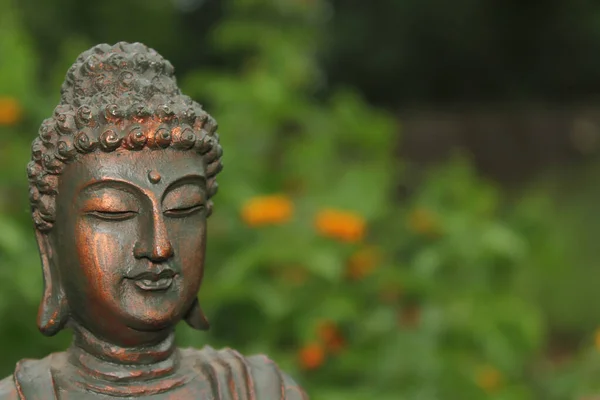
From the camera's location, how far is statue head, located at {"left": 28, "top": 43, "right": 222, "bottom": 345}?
1.77m

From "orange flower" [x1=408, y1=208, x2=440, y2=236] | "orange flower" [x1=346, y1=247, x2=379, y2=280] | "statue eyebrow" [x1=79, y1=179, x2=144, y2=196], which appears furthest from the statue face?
"orange flower" [x1=408, y1=208, x2=440, y2=236]

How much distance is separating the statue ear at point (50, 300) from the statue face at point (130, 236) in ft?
0.21

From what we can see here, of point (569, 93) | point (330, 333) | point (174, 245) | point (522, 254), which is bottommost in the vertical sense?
point (174, 245)

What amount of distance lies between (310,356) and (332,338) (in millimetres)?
279

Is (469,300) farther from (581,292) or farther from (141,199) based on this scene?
(581,292)

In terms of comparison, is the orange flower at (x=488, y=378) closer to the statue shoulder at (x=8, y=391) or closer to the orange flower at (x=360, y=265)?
the orange flower at (x=360, y=265)

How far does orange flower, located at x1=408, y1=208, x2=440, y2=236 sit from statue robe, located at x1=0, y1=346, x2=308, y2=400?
2714mm

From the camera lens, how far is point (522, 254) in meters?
4.90

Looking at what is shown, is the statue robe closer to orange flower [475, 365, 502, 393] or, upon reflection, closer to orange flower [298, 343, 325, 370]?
orange flower [298, 343, 325, 370]

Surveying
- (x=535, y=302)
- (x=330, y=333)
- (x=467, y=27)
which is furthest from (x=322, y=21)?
(x=330, y=333)

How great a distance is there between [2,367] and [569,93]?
9806 millimetres

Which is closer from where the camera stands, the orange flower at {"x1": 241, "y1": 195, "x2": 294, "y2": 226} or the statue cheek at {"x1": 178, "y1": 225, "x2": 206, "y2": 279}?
the statue cheek at {"x1": 178, "y1": 225, "x2": 206, "y2": 279}

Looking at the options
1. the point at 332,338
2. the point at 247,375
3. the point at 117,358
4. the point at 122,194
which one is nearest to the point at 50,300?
the point at 117,358

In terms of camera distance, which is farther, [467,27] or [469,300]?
[467,27]
